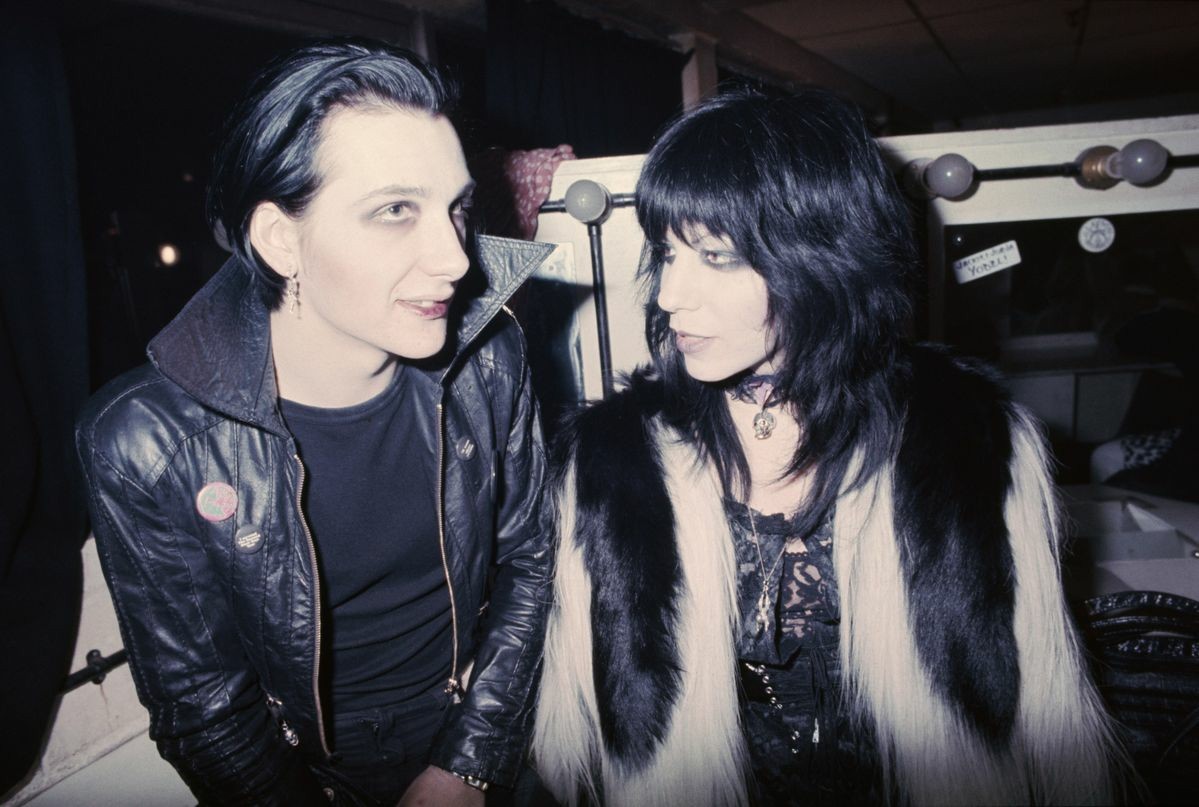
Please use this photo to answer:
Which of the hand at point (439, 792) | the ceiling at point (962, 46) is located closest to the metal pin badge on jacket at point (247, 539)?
the hand at point (439, 792)

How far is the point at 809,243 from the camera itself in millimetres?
1122

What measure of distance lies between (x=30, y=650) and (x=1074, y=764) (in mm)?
1951

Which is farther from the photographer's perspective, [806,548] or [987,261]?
[987,261]

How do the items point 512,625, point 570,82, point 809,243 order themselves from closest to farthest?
1. point 809,243
2. point 512,625
3. point 570,82

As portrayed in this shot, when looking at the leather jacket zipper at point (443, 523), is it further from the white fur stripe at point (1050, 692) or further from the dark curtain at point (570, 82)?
the dark curtain at point (570, 82)

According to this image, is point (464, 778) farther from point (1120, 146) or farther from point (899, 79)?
point (899, 79)

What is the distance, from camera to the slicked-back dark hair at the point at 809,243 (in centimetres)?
111

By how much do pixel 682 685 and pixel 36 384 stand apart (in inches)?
59.3

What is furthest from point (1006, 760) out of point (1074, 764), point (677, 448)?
point (677, 448)

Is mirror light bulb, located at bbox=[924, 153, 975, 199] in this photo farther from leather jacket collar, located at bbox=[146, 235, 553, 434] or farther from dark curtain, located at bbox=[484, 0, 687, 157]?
dark curtain, located at bbox=[484, 0, 687, 157]

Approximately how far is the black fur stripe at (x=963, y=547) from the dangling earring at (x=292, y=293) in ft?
3.58

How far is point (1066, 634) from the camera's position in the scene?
3.65 feet

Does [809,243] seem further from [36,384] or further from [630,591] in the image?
[36,384]

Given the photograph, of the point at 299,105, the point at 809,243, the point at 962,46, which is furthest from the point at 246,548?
the point at 962,46
